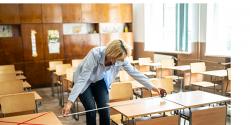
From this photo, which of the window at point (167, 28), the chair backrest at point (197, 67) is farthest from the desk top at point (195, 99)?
the window at point (167, 28)

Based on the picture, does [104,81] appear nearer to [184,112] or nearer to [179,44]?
[184,112]

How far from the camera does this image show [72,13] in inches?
290

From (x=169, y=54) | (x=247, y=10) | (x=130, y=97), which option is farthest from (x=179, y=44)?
(x=247, y=10)

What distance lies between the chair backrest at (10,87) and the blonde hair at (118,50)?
212cm

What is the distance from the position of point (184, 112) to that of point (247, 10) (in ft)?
8.55

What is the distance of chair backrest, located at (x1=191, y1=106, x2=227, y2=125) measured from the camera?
2784mm

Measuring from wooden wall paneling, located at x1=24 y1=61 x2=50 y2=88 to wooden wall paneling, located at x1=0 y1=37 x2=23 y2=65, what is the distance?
0.30 meters

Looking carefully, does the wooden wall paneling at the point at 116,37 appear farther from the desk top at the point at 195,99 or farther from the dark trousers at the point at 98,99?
the dark trousers at the point at 98,99

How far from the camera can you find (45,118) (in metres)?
2.47

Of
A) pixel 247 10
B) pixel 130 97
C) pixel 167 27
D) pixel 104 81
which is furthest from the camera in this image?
pixel 167 27

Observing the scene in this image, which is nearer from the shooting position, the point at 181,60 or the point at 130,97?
the point at 130,97

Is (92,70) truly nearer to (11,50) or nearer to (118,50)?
(118,50)

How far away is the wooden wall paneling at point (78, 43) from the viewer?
743 centimetres

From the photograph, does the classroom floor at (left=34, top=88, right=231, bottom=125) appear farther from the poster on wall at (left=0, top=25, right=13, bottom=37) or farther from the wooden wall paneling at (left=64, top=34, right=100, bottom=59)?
the poster on wall at (left=0, top=25, right=13, bottom=37)
